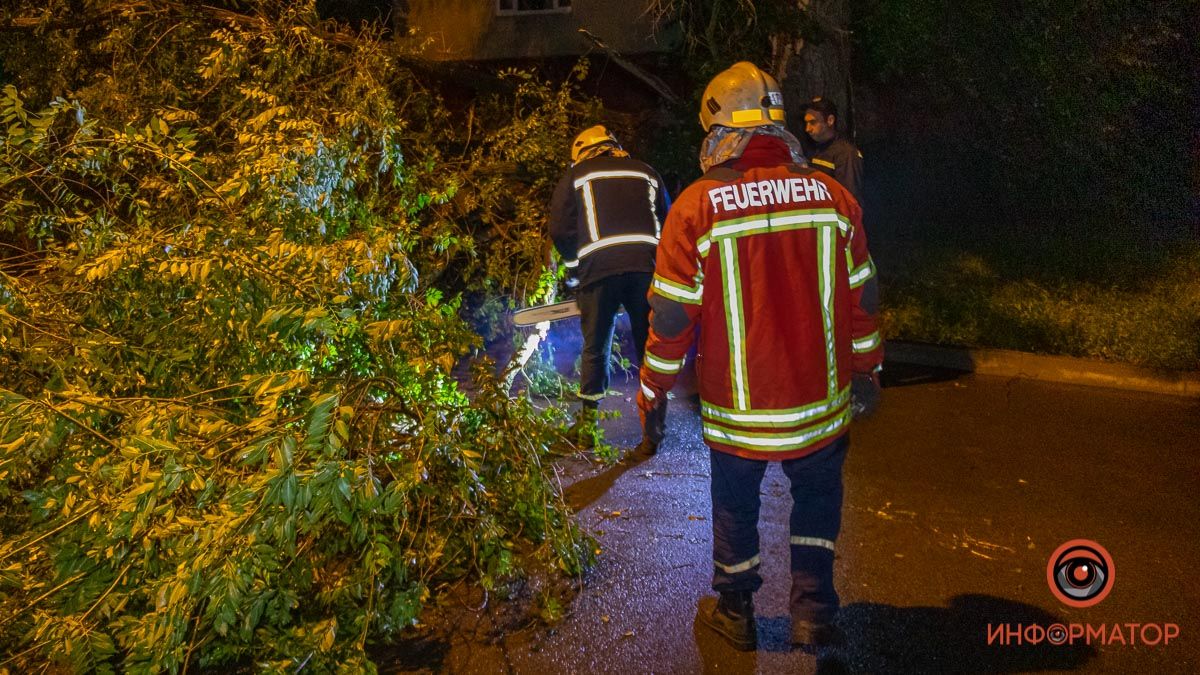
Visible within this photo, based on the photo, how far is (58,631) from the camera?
2.81 m

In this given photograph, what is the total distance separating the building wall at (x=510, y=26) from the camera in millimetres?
12656

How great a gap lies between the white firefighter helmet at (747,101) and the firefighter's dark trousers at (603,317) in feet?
6.65

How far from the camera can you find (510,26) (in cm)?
1277

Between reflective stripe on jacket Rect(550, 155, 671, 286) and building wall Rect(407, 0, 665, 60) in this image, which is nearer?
reflective stripe on jacket Rect(550, 155, 671, 286)

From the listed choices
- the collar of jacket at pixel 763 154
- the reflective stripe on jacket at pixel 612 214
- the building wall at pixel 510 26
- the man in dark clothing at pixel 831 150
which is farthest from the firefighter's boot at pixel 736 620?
the building wall at pixel 510 26

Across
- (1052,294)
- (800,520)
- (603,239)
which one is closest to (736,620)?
(800,520)

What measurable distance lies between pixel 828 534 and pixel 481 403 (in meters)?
1.48

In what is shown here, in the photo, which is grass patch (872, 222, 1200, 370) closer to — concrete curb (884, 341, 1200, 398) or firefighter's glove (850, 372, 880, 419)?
concrete curb (884, 341, 1200, 398)

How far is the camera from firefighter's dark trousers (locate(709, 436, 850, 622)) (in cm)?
314

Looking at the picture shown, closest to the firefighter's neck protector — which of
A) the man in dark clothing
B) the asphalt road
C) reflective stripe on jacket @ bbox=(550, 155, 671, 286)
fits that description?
the asphalt road

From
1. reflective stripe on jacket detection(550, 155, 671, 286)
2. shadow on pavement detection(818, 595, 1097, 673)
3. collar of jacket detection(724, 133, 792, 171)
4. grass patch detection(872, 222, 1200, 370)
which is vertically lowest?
grass patch detection(872, 222, 1200, 370)

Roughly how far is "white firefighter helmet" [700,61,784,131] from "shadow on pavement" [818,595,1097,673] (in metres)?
1.79

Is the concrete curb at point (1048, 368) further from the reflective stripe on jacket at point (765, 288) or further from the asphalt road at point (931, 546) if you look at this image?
the reflective stripe on jacket at point (765, 288)

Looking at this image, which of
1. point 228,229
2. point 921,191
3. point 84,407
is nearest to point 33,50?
point 228,229
